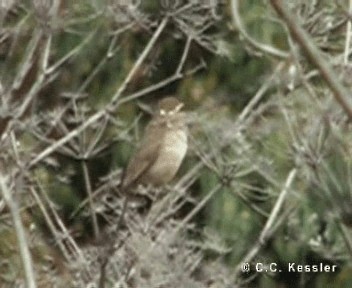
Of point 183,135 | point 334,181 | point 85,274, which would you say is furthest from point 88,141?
point 334,181

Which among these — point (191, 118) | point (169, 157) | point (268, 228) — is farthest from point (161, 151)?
point (268, 228)

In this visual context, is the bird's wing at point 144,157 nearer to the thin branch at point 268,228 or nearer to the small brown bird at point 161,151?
the small brown bird at point 161,151

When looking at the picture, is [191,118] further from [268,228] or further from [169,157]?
[268,228]

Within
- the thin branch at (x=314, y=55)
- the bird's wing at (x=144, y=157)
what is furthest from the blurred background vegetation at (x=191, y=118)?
the thin branch at (x=314, y=55)

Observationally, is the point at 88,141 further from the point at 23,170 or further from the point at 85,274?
the point at 85,274

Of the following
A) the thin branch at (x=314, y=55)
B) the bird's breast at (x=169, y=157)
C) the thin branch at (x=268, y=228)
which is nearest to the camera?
the thin branch at (x=314, y=55)

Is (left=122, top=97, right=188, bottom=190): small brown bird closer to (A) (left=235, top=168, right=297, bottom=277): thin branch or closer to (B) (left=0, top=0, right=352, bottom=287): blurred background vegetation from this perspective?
(B) (left=0, top=0, right=352, bottom=287): blurred background vegetation
